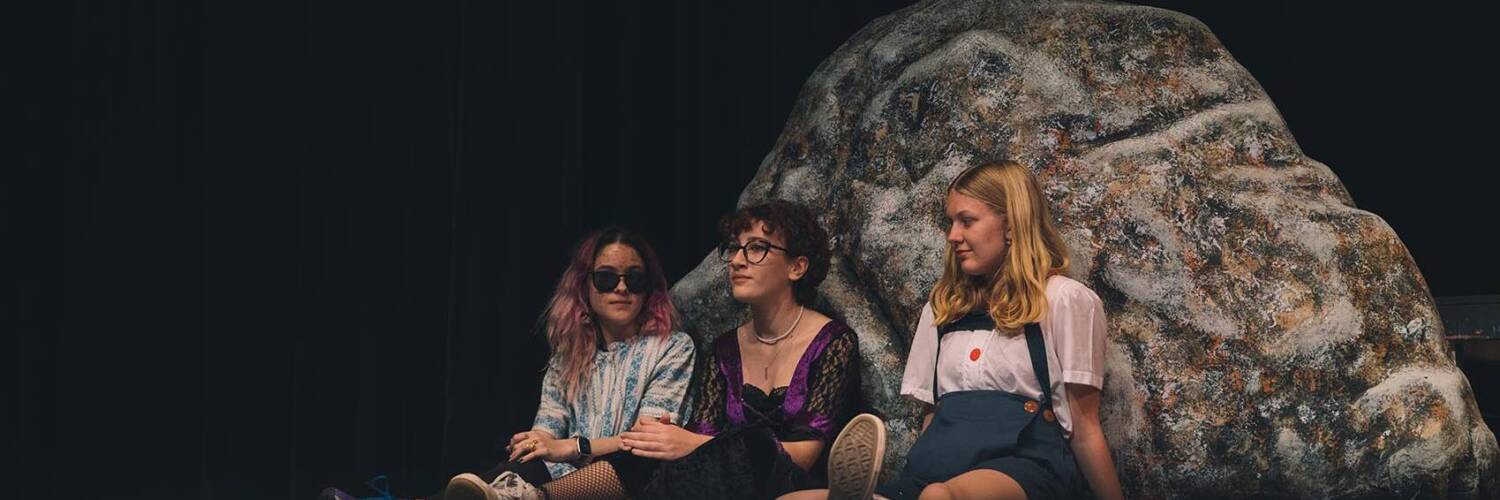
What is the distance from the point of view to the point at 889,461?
480 cm

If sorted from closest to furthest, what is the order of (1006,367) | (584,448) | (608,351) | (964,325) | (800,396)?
1. (1006,367)
2. (964,325)
3. (800,396)
4. (584,448)
5. (608,351)

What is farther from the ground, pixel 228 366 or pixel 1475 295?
pixel 1475 295

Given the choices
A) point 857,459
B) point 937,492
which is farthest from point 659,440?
point 937,492

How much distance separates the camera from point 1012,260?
4.12m

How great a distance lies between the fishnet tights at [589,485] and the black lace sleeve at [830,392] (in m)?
0.53

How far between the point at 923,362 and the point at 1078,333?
1.62 feet

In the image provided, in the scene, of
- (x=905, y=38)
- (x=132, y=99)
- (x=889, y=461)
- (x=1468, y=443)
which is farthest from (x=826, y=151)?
(x=132, y=99)

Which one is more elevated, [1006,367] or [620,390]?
[1006,367]

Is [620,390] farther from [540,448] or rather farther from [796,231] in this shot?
[796,231]

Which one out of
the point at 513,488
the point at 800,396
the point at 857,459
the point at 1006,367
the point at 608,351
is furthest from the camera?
the point at 608,351

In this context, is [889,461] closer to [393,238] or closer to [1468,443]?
[1468,443]

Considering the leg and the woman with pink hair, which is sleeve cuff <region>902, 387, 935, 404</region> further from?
the woman with pink hair

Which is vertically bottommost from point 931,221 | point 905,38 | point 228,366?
point 228,366

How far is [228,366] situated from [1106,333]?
10.7 feet
